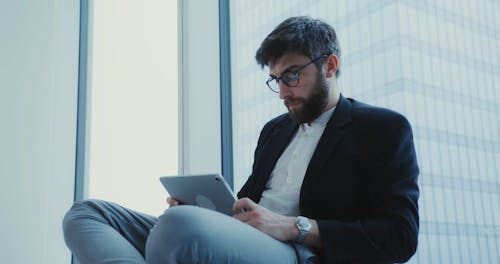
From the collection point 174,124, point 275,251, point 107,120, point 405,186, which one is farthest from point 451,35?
point 107,120

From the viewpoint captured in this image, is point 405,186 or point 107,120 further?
point 107,120

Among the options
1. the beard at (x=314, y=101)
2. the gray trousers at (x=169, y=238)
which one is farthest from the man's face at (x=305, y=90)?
the gray trousers at (x=169, y=238)

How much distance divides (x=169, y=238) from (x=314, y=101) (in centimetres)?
67

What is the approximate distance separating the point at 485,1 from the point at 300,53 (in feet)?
3.12

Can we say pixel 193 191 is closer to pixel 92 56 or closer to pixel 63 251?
pixel 63 251

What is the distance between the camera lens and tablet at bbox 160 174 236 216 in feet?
4.12

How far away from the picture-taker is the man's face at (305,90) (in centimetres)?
145

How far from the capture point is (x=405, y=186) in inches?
47.2

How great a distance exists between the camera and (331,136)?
1.34 meters

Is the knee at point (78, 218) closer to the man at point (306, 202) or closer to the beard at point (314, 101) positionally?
the man at point (306, 202)

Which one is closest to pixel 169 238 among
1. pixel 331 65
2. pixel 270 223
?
pixel 270 223

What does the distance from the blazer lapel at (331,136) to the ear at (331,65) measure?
107 millimetres

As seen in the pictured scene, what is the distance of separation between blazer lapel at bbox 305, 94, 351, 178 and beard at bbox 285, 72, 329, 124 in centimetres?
5

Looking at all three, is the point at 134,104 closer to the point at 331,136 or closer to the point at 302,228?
the point at 331,136
